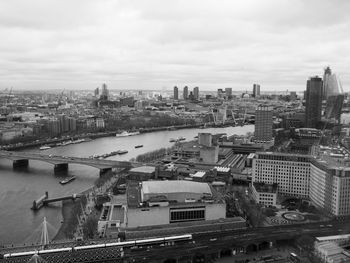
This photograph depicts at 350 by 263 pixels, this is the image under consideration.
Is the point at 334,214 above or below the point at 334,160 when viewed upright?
below

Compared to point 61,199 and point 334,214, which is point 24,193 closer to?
point 61,199

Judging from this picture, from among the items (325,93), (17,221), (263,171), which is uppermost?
(325,93)

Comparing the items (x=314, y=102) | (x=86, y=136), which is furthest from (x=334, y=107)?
(x=86, y=136)

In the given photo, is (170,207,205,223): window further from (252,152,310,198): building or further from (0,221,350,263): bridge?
(252,152,310,198): building

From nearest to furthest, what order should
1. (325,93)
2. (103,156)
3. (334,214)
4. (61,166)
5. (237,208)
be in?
(334,214) < (237,208) < (61,166) < (103,156) < (325,93)

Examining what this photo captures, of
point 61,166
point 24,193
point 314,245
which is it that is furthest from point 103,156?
point 314,245

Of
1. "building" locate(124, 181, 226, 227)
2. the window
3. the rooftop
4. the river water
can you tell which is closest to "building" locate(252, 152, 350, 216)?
"building" locate(124, 181, 226, 227)

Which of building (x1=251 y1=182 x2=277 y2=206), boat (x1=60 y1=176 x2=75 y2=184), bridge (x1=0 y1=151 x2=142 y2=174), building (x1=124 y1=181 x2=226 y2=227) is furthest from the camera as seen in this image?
bridge (x1=0 y1=151 x2=142 y2=174)

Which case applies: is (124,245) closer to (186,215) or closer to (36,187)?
(186,215)
